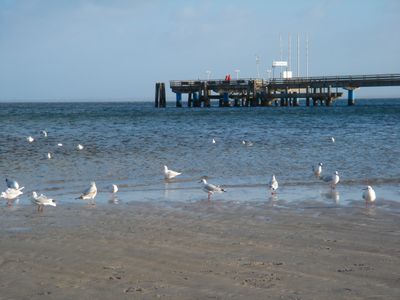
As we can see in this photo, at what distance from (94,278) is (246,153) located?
14.9 meters

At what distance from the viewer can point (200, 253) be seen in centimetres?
777

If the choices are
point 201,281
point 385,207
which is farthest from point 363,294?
point 385,207

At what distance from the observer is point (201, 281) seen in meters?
6.61

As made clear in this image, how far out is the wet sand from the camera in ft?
20.9

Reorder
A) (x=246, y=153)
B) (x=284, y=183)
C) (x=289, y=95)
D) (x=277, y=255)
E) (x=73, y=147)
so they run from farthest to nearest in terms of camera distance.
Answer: (x=289, y=95) < (x=73, y=147) < (x=246, y=153) < (x=284, y=183) < (x=277, y=255)

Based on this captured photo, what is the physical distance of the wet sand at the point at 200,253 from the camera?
6.37 m

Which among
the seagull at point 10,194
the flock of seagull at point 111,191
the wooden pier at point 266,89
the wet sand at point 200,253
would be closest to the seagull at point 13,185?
the flock of seagull at point 111,191

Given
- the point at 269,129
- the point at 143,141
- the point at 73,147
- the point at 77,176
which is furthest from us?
the point at 269,129

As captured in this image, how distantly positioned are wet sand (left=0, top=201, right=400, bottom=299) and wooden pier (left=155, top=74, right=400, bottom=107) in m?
51.6

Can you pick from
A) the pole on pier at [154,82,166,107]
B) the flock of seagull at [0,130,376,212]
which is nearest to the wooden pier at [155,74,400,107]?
the pole on pier at [154,82,166,107]

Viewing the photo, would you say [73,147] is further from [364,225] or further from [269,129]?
[364,225]

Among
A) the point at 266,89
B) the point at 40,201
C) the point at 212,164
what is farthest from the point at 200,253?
the point at 266,89

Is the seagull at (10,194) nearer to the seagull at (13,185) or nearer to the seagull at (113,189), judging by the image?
the seagull at (13,185)

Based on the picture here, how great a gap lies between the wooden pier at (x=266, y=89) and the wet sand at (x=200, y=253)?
51568mm
